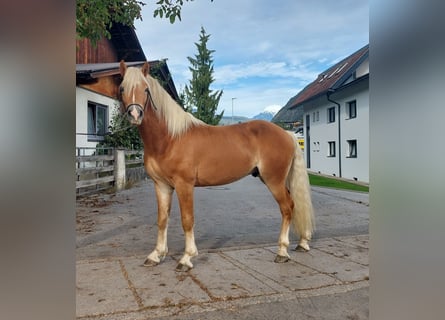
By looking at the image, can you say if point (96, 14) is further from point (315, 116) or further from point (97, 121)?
point (315, 116)

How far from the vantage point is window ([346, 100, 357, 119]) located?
1402cm

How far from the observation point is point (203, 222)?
458 centimetres

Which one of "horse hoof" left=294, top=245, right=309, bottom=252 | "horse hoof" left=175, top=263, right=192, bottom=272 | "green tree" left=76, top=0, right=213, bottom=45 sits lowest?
"horse hoof" left=294, top=245, right=309, bottom=252

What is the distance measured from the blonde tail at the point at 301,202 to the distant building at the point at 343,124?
373 inches

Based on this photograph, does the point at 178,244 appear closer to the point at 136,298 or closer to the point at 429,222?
the point at 136,298

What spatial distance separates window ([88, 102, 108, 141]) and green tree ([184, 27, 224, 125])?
300 cm

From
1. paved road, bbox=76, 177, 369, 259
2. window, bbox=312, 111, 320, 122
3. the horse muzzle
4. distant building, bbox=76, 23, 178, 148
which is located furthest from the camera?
window, bbox=312, 111, 320, 122

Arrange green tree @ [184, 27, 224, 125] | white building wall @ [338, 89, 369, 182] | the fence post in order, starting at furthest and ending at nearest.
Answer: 1. white building wall @ [338, 89, 369, 182]
2. green tree @ [184, 27, 224, 125]
3. the fence post

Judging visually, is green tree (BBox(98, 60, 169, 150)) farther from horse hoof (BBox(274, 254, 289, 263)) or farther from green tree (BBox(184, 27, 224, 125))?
horse hoof (BBox(274, 254, 289, 263))

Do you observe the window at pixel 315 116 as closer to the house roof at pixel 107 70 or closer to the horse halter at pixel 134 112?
the house roof at pixel 107 70

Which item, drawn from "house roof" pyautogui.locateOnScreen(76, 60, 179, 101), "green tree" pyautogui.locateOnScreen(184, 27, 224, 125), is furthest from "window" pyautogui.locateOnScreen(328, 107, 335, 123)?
"house roof" pyautogui.locateOnScreen(76, 60, 179, 101)

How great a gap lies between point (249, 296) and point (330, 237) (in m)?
1.94

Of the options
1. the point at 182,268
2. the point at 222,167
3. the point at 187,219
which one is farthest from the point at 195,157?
the point at 182,268

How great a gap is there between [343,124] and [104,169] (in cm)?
1136
